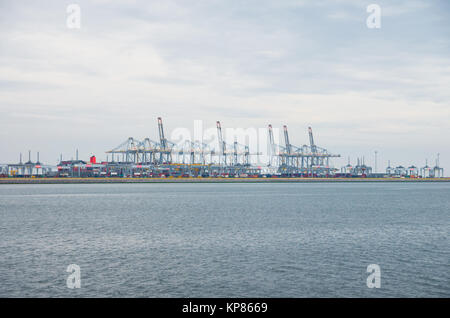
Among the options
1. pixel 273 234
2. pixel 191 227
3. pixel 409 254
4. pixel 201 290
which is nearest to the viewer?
pixel 201 290

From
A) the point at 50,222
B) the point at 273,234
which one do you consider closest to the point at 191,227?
the point at 273,234

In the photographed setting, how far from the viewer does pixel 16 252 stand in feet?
105

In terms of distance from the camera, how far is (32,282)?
77.4 feet

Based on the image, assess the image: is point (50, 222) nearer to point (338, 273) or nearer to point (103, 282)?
point (103, 282)

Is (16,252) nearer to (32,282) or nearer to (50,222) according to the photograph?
(32,282)

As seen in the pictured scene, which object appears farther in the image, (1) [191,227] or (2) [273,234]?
(1) [191,227]

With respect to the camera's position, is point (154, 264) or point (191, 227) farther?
point (191, 227)

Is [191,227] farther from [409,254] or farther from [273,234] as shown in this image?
[409,254]
